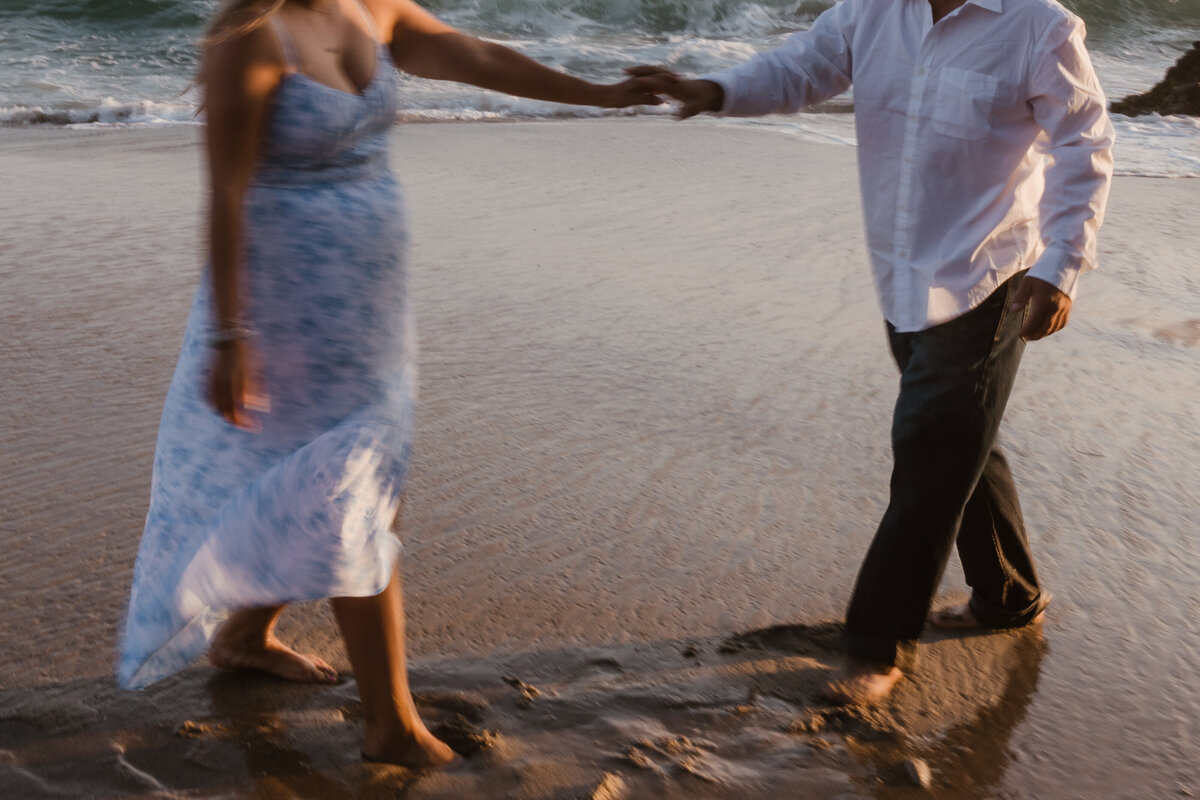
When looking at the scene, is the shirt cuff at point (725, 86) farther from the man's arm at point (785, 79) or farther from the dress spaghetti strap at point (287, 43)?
the dress spaghetti strap at point (287, 43)

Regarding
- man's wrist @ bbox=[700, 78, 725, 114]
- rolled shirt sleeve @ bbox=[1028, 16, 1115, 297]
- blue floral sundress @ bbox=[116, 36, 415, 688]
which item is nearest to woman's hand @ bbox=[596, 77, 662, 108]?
man's wrist @ bbox=[700, 78, 725, 114]

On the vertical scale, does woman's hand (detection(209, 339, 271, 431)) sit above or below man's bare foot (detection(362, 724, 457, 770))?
above

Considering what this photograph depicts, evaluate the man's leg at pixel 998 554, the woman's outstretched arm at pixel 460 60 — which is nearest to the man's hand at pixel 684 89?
the woman's outstretched arm at pixel 460 60

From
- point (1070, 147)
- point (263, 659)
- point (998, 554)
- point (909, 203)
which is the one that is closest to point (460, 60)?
point (909, 203)

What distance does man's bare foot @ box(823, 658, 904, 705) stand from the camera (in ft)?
7.81

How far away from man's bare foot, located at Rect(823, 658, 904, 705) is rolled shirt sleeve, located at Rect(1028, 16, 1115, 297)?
907 mm

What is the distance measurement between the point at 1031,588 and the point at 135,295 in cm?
388

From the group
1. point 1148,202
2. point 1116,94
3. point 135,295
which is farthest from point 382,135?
point 1116,94

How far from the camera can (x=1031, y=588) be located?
2.66 m

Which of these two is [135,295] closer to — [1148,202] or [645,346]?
[645,346]

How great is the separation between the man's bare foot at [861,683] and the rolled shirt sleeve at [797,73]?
134 cm

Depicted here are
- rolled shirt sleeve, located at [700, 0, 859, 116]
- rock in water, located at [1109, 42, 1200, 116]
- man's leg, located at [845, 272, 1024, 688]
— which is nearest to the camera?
man's leg, located at [845, 272, 1024, 688]

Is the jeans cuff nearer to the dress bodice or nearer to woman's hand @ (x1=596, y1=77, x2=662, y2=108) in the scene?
woman's hand @ (x1=596, y1=77, x2=662, y2=108)

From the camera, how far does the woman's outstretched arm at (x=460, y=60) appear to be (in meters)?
2.21
